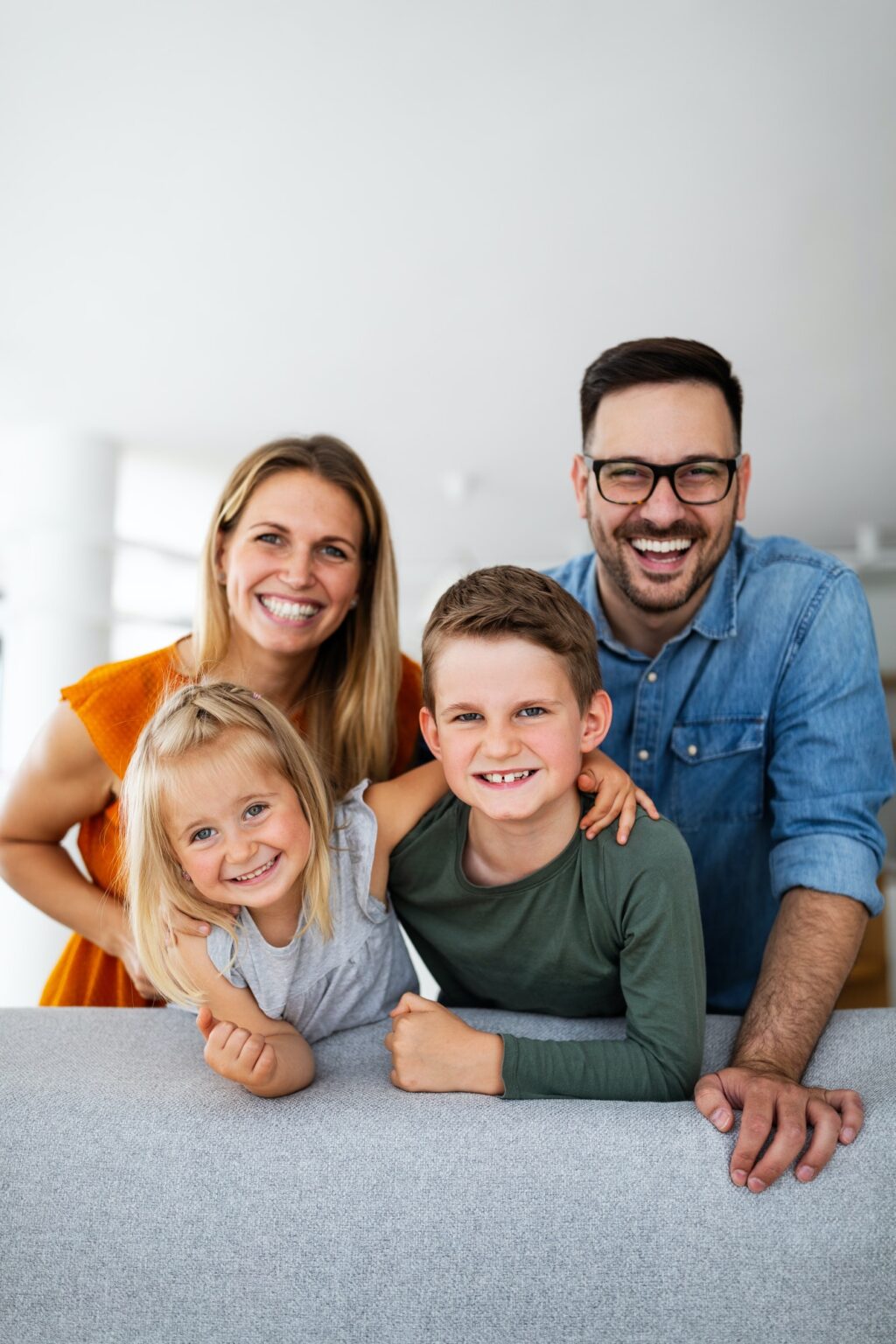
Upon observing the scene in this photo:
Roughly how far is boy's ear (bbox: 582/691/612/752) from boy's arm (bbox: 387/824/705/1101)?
18 centimetres

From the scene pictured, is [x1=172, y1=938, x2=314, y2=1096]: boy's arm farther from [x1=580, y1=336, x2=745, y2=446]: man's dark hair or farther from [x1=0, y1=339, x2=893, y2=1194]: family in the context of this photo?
[x1=580, y1=336, x2=745, y2=446]: man's dark hair

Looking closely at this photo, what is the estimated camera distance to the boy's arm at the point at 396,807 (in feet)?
4.82

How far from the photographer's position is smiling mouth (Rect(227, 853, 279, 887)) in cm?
138

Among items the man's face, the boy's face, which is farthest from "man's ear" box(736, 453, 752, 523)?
the boy's face

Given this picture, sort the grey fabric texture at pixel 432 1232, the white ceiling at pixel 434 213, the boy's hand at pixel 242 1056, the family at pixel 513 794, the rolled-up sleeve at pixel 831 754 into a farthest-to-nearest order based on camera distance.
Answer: the white ceiling at pixel 434 213 → the rolled-up sleeve at pixel 831 754 → the family at pixel 513 794 → the boy's hand at pixel 242 1056 → the grey fabric texture at pixel 432 1232

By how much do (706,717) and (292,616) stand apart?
0.71 meters

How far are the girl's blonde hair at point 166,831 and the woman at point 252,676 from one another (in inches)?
10.4

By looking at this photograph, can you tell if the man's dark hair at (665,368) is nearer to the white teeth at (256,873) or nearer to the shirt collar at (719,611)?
the shirt collar at (719,611)

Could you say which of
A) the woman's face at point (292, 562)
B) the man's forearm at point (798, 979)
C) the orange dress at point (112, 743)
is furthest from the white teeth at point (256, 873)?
the man's forearm at point (798, 979)

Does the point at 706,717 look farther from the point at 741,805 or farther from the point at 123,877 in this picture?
the point at 123,877

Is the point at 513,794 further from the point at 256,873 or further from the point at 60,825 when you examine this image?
the point at 60,825

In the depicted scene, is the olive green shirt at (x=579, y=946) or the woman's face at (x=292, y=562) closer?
the olive green shirt at (x=579, y=946)

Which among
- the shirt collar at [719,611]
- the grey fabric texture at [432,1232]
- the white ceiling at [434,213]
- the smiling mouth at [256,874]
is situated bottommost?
the grey fabric texture at [432,1232]

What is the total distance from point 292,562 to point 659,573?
0.61 meters
